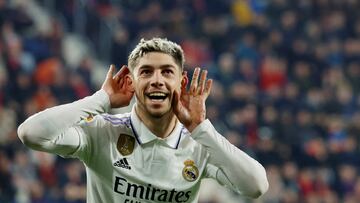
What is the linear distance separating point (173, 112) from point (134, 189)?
1.42 ft

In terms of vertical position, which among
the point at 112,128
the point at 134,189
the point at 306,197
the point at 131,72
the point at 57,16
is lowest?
the point at 306,197

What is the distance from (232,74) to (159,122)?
8.19 metres

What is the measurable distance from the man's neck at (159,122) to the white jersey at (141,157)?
2 cm

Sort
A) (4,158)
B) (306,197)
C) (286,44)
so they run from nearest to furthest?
1. (4,158)
2. (306,197)
3. (286,44)

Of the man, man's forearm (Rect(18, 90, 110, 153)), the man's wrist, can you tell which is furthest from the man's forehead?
man's forearm (Rect(18, 90, 110, 153))

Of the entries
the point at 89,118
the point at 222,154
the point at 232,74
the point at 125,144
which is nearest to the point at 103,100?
the point at 89,118

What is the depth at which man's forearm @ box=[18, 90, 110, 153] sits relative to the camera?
412cm

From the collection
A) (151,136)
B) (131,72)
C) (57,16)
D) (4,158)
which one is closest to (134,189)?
(151,136)

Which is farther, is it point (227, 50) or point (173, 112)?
point (227, 50)

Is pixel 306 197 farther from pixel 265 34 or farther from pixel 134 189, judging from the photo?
pixel 134 189

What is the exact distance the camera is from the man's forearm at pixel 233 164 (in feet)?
14.2

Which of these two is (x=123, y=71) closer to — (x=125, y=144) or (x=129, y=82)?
(x=129, y=82)

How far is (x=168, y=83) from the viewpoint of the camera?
14.3ft

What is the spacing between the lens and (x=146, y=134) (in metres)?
4.52
